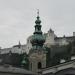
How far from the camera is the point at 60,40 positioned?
107 meters

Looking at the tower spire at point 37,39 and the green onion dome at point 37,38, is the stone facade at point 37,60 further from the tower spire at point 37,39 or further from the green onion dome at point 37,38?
the green onion dome at point 37,38

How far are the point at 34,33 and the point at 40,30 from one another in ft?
2.57

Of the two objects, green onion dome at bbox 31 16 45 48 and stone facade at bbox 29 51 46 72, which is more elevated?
green onion dome at bbox 31 16 45 48

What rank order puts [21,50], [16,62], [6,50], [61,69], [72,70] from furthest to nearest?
[6,50] → [21,50] → [16,62] → [61,69] → [72,70]

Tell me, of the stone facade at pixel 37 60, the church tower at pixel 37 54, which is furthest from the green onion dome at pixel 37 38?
the stone facade at pixel 37 60

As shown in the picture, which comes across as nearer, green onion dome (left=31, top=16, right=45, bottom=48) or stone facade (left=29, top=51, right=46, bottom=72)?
stone facade (left=29, top=51, right=46, bottom=72)

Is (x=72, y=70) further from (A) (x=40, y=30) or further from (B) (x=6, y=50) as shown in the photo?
(B) (x=6, y=50)

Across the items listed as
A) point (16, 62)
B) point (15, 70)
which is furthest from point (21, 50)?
point (15, 70)

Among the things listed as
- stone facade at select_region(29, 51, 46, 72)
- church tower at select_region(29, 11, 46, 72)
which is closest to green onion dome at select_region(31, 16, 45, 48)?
church tower at select_region(29, 11, 46, 72)

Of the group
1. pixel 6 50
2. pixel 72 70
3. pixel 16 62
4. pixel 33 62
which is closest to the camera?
pixel 72 70

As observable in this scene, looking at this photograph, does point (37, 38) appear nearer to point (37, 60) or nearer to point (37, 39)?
point (37, 39)

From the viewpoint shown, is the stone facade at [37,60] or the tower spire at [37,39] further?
the tower spire at [37,39]

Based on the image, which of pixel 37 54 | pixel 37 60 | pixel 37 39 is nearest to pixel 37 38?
pixel 37 39

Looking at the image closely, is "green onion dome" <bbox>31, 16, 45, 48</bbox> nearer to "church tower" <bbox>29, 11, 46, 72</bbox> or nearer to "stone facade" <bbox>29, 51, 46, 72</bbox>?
"church tower" <bbox>29, 11, 46, 72</bbox>
